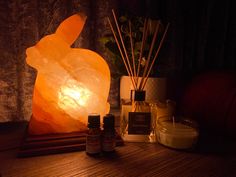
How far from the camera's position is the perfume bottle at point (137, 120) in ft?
2.46

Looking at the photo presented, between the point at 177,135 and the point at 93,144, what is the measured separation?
0.87ft

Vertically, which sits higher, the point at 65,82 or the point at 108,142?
the point at 65,82

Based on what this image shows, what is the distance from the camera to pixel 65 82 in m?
0.71

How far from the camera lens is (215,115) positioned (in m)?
0.91

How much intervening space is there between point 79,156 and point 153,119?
29cm

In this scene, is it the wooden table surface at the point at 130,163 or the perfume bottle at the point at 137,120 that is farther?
the perfume bottle at the point at 137,120

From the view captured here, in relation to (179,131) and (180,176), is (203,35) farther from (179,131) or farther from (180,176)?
(180,176)

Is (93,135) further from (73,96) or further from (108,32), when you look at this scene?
(108,32)

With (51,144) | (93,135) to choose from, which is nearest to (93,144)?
(93,135)

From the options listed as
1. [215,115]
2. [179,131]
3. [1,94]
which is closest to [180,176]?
[179,131]

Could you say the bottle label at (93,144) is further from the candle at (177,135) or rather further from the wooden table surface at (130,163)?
the candle at (177,135)

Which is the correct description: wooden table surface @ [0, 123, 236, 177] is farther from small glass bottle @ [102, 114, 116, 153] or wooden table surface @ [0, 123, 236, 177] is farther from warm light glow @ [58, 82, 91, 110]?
warm light glow @ [58, 82, 91, 110]

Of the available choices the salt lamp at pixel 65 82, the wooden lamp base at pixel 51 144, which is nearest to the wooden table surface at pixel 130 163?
the wooden lamp base at pixel 51 144

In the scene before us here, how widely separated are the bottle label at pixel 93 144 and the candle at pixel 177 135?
22 cm
